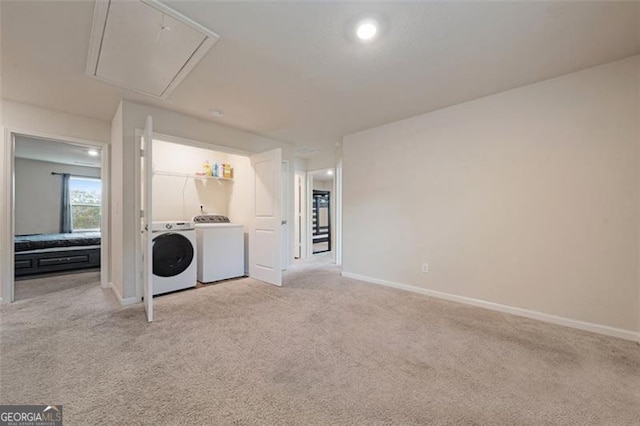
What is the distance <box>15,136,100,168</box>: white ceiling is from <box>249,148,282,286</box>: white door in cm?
271

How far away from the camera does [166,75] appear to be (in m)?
2.36

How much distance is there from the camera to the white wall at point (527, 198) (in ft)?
7.15

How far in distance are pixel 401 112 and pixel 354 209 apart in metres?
1.57

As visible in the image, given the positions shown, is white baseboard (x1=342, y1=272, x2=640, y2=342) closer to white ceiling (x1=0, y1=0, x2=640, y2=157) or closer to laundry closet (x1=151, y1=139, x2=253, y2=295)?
white ceiling (x1=0, y1=0, x2=640, y2=157)

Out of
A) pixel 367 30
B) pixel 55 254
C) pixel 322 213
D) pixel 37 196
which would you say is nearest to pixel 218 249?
pixel 55 254

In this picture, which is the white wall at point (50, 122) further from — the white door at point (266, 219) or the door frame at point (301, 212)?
the door frame at point (301, 212)

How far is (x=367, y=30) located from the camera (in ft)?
5.85

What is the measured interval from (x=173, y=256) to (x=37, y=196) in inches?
200

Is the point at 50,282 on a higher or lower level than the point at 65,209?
lower

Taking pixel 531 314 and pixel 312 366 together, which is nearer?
pixel 312 366

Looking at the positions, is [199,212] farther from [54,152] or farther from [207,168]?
[54,152]

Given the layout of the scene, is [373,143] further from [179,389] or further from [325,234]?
[325,234]

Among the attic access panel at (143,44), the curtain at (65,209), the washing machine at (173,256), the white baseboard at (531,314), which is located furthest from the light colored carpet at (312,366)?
the curtain at (65,209)

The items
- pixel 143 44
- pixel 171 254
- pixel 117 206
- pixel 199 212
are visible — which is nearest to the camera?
pixel 143 44
